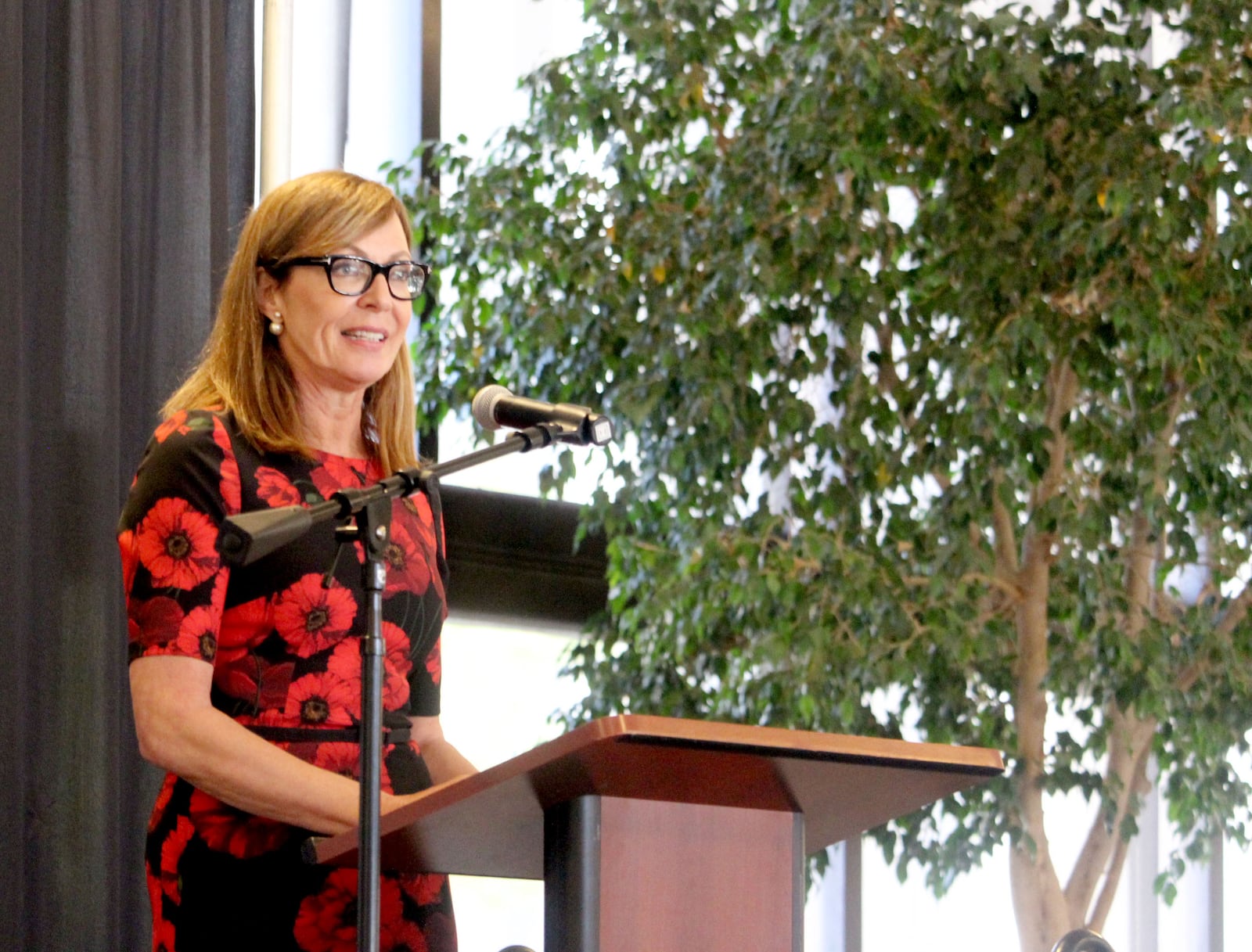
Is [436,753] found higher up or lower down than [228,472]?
lower down

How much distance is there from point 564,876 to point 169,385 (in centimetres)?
162

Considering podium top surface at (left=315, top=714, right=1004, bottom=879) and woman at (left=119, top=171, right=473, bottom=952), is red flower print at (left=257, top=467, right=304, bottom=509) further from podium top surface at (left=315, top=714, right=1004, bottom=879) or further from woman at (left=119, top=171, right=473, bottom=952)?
podium top surface at (left=315, top=714, right=1004, bottom=879)

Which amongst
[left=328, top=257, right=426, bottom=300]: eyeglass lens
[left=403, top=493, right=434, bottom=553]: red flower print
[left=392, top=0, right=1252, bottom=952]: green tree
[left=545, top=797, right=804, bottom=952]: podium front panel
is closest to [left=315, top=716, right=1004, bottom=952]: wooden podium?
[left=545, top=797, right=804, bottom=952]: podium front panel

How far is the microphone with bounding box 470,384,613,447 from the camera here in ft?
5.45

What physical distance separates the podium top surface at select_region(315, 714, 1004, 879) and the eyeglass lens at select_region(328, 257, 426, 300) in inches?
25.3

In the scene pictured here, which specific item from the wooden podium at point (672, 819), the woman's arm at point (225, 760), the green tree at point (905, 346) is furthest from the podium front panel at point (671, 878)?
the green tree at point (905, 346)

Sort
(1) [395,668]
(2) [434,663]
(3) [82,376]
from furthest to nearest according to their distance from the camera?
(3) [82,376]
(2) [434,663]
(1) [395,668]

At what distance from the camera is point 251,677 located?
1.70 meters

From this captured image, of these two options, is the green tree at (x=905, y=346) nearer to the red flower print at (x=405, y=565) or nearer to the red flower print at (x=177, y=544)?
the red flower print at (x=405, y=565)

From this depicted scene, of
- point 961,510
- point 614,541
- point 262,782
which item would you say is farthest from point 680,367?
point 262,782

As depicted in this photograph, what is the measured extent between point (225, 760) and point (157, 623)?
0.16 meters

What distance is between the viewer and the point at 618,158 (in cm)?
329

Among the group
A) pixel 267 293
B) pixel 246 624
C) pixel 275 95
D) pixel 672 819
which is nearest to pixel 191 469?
pixel 246 624

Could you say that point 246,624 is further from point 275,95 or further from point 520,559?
point 520,559
